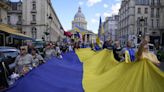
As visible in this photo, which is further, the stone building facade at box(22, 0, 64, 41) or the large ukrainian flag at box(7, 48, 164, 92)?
the stone building facade at box(22, 0, 64, 41)

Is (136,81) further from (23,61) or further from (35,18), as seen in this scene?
(35,18)

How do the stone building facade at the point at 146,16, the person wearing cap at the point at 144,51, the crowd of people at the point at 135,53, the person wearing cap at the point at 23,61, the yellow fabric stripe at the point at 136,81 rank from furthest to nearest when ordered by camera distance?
1. the stone building facade at the point at 146,16
2. the person wearing cap at the point at 23,61
3. the crowd of people at the point at 135,53
4. the person wearing cap at the point at 144,51
5. the yellow fabric stripe at the point at 136,81

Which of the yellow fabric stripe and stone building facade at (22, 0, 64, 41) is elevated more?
stone building facade at (22, 0, 64, 41)

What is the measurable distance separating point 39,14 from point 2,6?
142ft

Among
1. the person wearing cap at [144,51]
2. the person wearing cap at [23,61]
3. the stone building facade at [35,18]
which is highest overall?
the stone building facade at [35,18]

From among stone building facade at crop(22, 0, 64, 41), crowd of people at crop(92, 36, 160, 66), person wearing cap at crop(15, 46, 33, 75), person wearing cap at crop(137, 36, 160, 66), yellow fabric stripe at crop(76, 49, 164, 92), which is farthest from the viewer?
stone building facade at crop(22, 0, 64, 41)

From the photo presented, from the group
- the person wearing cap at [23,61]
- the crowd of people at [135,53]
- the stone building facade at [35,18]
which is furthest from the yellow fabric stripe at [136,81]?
the stone building facade at [35,18]

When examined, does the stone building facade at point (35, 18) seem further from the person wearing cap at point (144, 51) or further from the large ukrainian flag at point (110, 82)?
the large ukrainian flag at point (110, 82)

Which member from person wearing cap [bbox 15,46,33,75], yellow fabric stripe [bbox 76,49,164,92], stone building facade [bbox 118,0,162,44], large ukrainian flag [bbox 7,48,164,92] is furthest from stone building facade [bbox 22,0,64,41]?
yellow fabric stripe [bbox 76,49,164,92]

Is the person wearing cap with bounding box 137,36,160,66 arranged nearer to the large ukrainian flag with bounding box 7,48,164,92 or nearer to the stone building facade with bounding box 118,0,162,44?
the large ukrainian flag with bounding box 7,48,164,92

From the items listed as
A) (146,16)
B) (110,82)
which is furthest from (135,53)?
(146,16)

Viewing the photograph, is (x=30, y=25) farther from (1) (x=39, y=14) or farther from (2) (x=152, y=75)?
(2) (x=152, y=75)

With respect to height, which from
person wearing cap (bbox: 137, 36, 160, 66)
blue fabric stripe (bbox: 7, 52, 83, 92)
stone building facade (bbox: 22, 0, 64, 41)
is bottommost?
blue fabric stripe (bbox: 7, 52, 83, 92)

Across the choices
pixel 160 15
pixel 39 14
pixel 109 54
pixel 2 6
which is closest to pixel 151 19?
pixel 160 15
